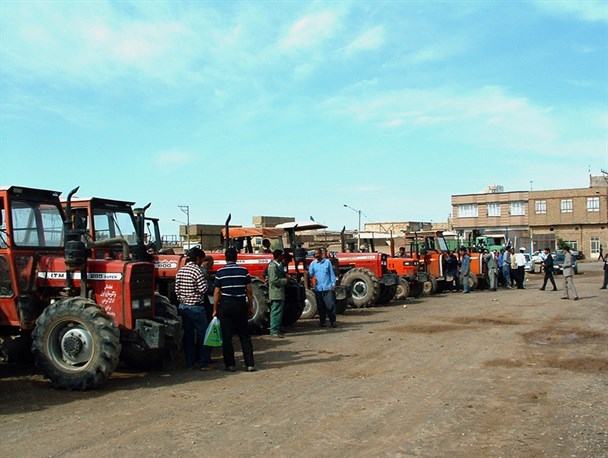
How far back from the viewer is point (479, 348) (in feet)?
33.2

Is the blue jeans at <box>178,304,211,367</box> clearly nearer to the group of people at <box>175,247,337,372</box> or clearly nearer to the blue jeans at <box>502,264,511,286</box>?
the group of people at <box>175,247,337,372</box>

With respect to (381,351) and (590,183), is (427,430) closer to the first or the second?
(381,351)

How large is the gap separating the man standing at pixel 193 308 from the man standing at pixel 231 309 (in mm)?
290

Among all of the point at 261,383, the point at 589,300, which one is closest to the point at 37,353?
the point at 261,383

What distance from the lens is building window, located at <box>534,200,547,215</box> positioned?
228 feet

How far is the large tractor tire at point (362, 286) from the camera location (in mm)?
17766

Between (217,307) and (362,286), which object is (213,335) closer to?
(217,307)

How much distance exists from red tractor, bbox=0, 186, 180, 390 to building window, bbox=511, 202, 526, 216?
7201 cm

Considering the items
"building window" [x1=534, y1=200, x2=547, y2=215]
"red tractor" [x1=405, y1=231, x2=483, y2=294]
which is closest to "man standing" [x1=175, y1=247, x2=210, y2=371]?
"red tractor" [x1=405, y1=231, x2=483, y2=294]

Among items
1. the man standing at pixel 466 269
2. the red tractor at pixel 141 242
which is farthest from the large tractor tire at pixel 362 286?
the man standing at pixel 466 269

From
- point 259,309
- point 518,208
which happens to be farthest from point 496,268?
point 518,208

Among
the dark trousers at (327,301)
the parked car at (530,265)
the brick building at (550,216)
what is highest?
the brick building at (550,216)

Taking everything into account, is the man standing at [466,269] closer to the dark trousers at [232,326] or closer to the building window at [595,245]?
the dark trousers at [232,326]

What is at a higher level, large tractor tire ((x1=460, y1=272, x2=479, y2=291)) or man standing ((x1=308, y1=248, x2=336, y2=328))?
man standing ((x1=308, y1=248, x2=336, y2=328))
